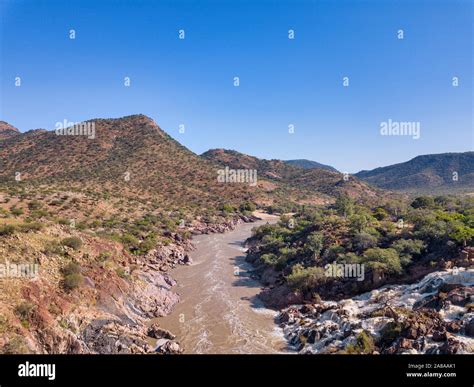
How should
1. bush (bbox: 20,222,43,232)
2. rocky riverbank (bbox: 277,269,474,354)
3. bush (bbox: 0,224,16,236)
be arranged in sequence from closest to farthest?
rocky riverbank (bbox: 277,269,474,354), bush (bbox: 0,224,16,236), bush (bbox: 20,222,43,232)

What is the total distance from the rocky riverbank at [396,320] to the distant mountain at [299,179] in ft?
265

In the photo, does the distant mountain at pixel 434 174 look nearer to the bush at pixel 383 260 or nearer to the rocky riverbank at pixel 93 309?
the bush at pixel 383 260

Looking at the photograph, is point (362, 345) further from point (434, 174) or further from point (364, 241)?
point (434, 174)

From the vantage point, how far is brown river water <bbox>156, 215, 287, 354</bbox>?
1775cm

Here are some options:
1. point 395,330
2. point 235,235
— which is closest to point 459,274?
point 395,330

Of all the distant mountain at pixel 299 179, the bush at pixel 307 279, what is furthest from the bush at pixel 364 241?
the distant mountain at pixel 299 179

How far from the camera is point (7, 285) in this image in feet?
53.4

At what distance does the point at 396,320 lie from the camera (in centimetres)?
1593

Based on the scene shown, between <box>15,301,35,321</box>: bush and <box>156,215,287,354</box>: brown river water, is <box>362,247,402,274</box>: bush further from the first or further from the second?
<box>15,301,35,321</box>: bush

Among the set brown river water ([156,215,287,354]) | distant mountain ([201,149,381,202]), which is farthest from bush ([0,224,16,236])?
distant mountain ([201,149,381,202])

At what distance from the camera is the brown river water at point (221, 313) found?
1775 cm

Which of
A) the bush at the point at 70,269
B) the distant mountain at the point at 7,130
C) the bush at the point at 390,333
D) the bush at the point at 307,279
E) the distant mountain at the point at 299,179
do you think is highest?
the distant mountain at the point at 7,130

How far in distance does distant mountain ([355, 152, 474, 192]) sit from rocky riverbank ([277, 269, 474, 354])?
13152 centimetres
